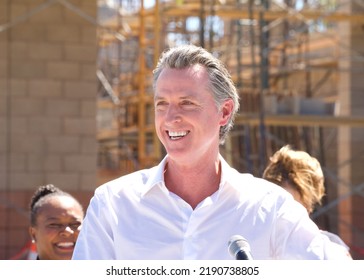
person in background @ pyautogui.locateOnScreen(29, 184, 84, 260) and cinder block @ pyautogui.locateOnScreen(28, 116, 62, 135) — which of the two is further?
cinder block @ pyautogui.locateOnScreen(28, 116, 62, 135)

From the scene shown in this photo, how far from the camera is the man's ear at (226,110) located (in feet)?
9.93

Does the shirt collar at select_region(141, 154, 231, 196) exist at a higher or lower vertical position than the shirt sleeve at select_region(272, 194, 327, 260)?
higher

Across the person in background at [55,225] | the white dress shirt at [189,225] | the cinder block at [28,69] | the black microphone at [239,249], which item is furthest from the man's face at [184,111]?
the cinder block at [28,69]

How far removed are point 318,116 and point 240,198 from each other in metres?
8.31

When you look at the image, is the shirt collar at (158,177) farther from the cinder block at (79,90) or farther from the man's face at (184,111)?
the cinder block at (79,90)

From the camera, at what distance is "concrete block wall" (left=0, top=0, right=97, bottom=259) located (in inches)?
421

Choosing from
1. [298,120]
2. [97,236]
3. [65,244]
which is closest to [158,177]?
[97,236]

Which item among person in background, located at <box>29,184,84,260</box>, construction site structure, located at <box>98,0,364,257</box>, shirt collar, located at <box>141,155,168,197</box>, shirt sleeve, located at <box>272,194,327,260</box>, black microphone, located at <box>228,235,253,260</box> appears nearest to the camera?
black microphone, located at <box>228,235,253,260</box>

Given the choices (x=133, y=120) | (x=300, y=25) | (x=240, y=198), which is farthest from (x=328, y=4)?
(x=240, y=198)

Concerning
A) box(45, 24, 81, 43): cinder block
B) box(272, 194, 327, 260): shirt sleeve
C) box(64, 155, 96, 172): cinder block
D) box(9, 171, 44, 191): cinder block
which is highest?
box(45, 24, 81, 43): cinder block

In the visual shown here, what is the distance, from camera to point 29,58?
1076 centimetres

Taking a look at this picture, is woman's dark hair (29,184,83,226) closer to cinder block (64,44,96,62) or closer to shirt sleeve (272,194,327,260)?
shirt sleeve (272,194,327,260)

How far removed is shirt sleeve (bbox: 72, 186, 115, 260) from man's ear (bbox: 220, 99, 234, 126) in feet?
1.38

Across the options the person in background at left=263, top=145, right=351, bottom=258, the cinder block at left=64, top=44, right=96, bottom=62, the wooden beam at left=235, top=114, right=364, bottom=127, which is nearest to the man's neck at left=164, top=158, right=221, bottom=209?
the person in background at left=263, top=145, right=351, bottom=258
